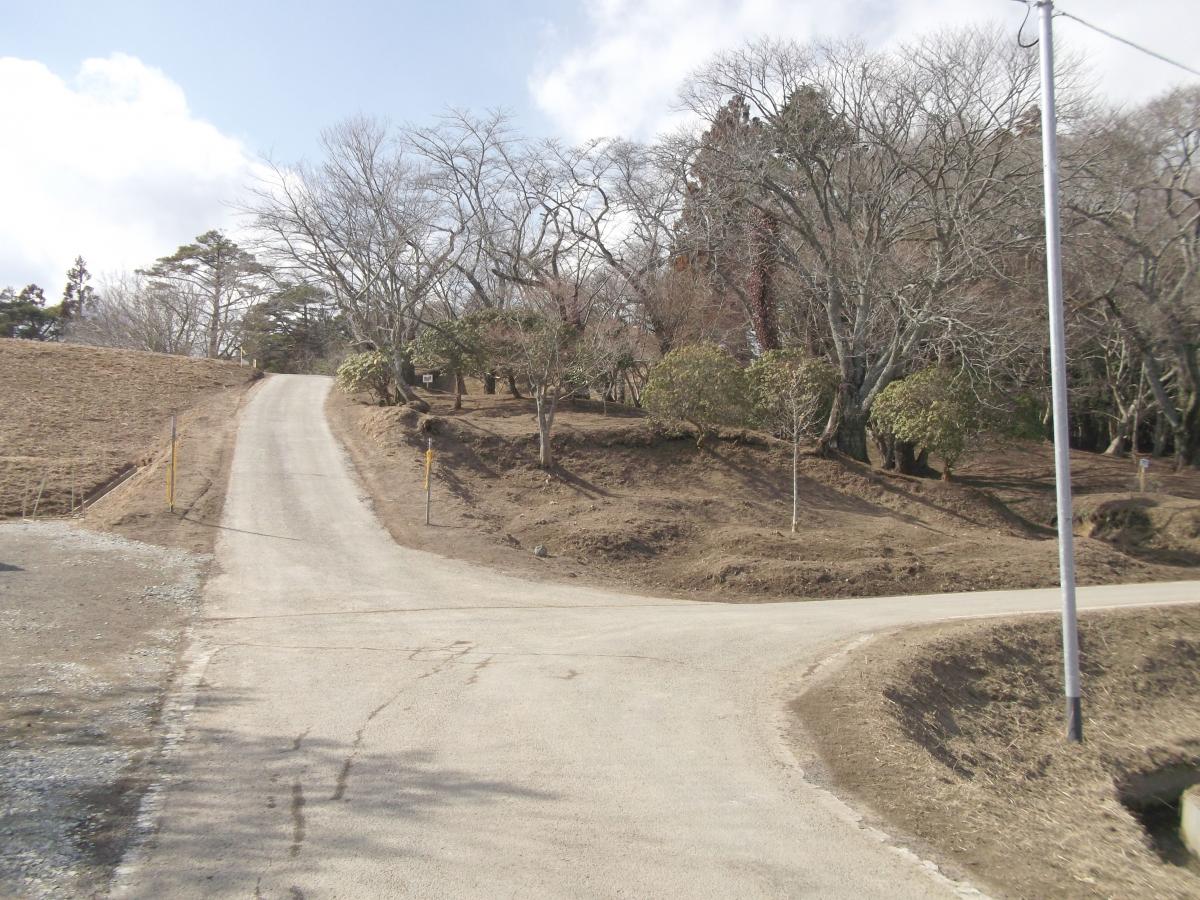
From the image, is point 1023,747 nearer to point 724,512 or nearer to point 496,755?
point 496,755

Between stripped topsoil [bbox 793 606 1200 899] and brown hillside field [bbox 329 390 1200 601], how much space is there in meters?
4.40

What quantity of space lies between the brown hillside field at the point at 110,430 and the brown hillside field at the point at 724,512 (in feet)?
13.3

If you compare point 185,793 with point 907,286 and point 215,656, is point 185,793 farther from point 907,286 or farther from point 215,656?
point 907,286

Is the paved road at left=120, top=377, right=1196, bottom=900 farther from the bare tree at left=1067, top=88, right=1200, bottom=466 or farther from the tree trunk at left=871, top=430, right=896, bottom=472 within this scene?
the bare tree at left=1067, top=88, right=1200, bottom=466

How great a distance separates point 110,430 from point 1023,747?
24659 mm

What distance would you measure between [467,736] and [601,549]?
10883 mm

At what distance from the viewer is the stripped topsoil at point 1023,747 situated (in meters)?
5.81

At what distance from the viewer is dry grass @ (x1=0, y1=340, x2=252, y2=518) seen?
1941cm

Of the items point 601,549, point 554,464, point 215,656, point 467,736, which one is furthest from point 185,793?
point 554,464

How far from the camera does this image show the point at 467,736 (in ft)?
22.4

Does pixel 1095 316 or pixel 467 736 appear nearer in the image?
pixel 467 736

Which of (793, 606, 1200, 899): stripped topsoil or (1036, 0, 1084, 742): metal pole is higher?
(1036, 0, 1084, 742): metal pole

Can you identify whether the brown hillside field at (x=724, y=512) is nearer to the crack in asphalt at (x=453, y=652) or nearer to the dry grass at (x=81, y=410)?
the dry grass at (x=81, y=410)

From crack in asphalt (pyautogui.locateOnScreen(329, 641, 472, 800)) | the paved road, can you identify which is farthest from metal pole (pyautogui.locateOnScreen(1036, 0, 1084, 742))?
crack in asphalt (pyautogui.locateOnScreen(329, 641, 472, 800))
